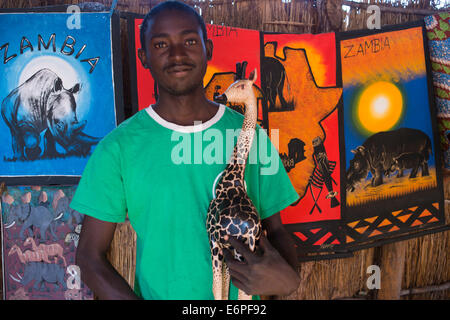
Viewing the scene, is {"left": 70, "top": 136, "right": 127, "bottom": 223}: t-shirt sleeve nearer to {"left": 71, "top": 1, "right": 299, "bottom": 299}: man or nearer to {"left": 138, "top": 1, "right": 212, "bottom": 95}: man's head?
{"left": 71, "top": 1, "right": 299, "bottom": 299}: man

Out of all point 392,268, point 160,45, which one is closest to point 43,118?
point 160,45

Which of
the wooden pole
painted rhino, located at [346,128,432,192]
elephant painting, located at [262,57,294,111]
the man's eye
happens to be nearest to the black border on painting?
elephant painting, located at [262,57,294,111]

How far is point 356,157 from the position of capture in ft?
7.59

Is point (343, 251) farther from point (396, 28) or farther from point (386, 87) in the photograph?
point (396, 28)

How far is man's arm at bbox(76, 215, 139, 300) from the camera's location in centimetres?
106

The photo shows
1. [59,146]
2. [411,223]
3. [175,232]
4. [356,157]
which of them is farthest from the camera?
[411,223]

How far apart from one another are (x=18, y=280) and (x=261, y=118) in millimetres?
1821

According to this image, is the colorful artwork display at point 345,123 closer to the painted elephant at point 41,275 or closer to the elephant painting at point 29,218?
the elephant painting at point 29,218

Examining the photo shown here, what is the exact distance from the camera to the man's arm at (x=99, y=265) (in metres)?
1.06

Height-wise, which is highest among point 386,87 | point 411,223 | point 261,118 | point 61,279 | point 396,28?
point 396,28

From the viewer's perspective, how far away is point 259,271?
93cm

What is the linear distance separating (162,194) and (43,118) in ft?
4.15

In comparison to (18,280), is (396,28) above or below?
above
